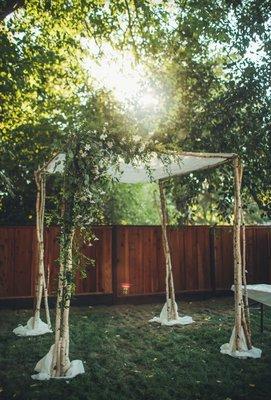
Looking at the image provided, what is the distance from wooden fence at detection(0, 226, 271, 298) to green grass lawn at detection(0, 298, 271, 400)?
1.24m

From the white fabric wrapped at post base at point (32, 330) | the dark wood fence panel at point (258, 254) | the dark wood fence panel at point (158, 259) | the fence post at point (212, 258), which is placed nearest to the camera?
the white fabric wrapped at post base at point (32, 330)

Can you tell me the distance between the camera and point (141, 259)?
9.17m

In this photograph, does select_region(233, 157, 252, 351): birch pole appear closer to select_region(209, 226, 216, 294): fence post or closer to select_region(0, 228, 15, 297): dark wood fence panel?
select_region(209, 226, 216, 294): fence post

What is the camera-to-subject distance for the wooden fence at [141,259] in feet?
27.3

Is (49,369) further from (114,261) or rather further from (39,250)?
(114,261)

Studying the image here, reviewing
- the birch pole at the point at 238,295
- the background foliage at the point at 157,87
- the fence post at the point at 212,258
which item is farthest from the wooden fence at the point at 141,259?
the birch pole at the point at 238,295

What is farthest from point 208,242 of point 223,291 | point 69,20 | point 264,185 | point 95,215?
point 69,20

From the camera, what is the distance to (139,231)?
9.26 metres

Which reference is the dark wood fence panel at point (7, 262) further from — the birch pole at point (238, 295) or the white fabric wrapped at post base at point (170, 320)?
the birch pole at point (238, 295)

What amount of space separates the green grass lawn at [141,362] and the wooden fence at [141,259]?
4.06 feet

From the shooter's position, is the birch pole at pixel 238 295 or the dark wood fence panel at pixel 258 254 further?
the dark wood fence panel at pixel 258 254

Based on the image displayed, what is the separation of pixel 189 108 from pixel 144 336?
513cm

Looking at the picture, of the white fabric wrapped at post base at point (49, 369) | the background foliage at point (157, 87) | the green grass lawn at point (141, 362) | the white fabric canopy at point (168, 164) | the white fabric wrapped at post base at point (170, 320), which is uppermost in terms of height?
the background foliage at point (157, 87)

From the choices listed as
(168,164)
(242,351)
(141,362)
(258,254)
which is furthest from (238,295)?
(258,254)
